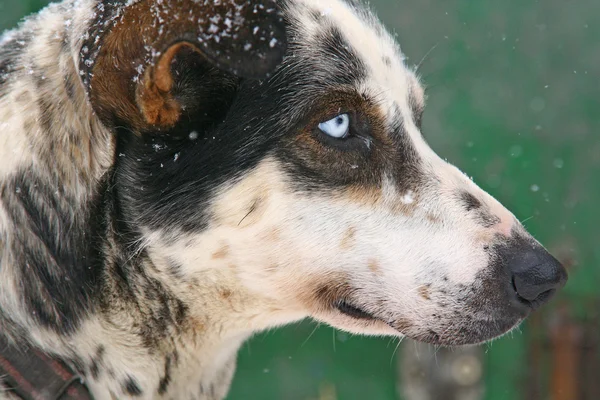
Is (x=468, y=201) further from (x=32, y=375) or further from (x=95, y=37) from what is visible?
(x=32, y=375)

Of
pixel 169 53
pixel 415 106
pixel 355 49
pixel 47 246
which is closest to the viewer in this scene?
pixel 169 53

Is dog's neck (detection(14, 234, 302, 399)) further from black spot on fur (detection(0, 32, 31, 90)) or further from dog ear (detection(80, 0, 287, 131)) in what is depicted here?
black spot on fur (detection(0, 32, 31, 90))

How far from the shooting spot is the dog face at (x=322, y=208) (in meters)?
2.01

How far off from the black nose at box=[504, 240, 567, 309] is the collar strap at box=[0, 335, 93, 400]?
1241 mm

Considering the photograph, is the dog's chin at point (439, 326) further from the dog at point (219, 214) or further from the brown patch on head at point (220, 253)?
the brown patch on head at point (220, 253)

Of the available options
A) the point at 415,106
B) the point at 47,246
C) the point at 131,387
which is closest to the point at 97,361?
the point at 131,387

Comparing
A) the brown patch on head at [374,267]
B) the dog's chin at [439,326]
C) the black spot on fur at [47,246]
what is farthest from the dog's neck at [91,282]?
the brown patch on head at [374,267]

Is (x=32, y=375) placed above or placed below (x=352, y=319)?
above

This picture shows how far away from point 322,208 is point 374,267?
227mm

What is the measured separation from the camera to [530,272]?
2008mm

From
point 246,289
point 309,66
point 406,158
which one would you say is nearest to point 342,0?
point 309,66

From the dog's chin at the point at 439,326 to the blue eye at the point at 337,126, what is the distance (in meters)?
0.50

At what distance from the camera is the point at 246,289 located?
7.05 ft

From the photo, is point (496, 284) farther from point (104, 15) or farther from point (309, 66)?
point (104, 15)
